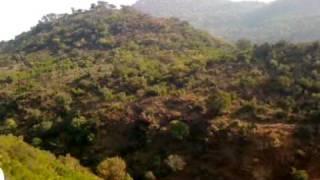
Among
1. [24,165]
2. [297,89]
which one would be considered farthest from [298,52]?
[24,165]

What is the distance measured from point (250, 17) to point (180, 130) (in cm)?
8938

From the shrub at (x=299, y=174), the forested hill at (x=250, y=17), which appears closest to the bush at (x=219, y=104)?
the shrub at (x=299, y=174)

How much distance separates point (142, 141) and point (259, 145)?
8.68 meters

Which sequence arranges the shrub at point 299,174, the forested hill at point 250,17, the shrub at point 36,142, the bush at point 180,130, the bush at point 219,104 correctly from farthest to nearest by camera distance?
the forested hill at point 250,17 < the shrub at point 36,142 < the bush at point 219,104 < the bush at point 180,130 < the shrub at point 299,174

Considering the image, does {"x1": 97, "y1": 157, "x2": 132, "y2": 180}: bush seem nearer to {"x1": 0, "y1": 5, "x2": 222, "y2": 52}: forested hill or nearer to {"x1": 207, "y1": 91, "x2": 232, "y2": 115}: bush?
{"x1": 207, "y1": 91, "x2": 232, "y2": 115}: bush

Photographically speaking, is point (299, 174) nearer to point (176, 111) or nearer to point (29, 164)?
point (176, 111)

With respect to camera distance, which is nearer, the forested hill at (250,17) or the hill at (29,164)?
the hill at (29,164)

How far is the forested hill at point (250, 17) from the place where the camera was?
96562 mm

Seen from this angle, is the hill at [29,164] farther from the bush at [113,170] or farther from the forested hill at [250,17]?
the forested hill at [250,17]

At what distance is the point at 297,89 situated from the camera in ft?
137

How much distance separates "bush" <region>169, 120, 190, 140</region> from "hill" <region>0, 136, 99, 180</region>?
8016mm

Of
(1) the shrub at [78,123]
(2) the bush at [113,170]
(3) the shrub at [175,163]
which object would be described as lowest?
(3) the shrub at [175,163]

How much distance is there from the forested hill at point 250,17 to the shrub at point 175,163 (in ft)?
176

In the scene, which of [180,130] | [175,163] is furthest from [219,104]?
[175,163]
